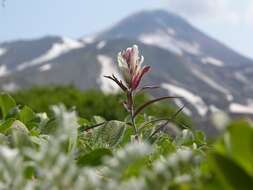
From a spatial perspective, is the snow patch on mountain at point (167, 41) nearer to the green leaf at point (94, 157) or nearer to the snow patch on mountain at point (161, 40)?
the snow patch on mountain at point (161, 40)

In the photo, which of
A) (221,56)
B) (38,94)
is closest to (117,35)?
(221,56)

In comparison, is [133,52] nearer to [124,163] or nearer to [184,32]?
[124,163]

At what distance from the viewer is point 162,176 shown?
427 mm

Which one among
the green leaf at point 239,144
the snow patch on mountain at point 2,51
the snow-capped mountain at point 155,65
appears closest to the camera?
the green leaf at point 239,144

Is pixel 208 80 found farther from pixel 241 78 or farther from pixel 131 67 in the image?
pixel 131 67

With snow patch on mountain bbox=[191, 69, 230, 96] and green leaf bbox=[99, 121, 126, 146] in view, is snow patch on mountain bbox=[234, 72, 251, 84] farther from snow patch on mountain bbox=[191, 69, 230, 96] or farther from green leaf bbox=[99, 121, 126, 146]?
green leaf bbox=[99, 121, 126, 146]

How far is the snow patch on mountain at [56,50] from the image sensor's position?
73.9 metres

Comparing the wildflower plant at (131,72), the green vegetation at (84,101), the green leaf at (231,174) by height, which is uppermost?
the green vegetation at (84,101)

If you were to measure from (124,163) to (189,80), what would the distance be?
64.9 metres

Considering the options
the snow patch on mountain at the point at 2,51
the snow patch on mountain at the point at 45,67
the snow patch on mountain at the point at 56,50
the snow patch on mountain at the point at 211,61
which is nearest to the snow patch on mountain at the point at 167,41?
the snow patch on mountain at the point at 211,61

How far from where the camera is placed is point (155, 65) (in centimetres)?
6888

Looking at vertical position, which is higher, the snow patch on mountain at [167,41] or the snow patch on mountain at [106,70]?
the snow patch on mountain at [167,41]

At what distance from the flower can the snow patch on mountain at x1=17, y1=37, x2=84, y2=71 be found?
2851 inches

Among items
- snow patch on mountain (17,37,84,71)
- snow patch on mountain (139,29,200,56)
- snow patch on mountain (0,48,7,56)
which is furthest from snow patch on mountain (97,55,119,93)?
snow patch on mountain (139,29,200,56)
